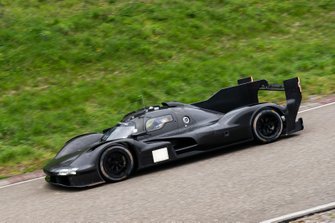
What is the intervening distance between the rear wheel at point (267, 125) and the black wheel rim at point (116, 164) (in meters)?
2.48

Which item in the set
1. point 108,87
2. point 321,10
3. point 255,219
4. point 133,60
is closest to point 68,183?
point 255,219

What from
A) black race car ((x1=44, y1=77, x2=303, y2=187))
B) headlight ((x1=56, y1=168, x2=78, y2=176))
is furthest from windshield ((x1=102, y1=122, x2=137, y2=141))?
headlight ((x1=56, y1=168, x2=78, y2=176))

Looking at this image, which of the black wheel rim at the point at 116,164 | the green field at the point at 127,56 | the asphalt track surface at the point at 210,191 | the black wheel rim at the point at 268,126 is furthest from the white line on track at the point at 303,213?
the green field at the point at 127,56

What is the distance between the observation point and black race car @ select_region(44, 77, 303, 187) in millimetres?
8820

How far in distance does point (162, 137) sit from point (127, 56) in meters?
8.51

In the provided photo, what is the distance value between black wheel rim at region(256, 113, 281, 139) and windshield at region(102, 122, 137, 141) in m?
2.31

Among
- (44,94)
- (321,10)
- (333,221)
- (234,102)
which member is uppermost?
(321,10)

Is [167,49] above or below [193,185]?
above

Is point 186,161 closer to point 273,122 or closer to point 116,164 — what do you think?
point 116,164

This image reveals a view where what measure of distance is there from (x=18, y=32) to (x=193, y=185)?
40.7 feet

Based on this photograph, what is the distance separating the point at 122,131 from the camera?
956 cm

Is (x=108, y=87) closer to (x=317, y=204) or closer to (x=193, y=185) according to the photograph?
(x=193, y=185)

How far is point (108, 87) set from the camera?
1526 cm

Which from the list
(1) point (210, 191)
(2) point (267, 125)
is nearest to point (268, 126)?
(2) point (267, 125)
